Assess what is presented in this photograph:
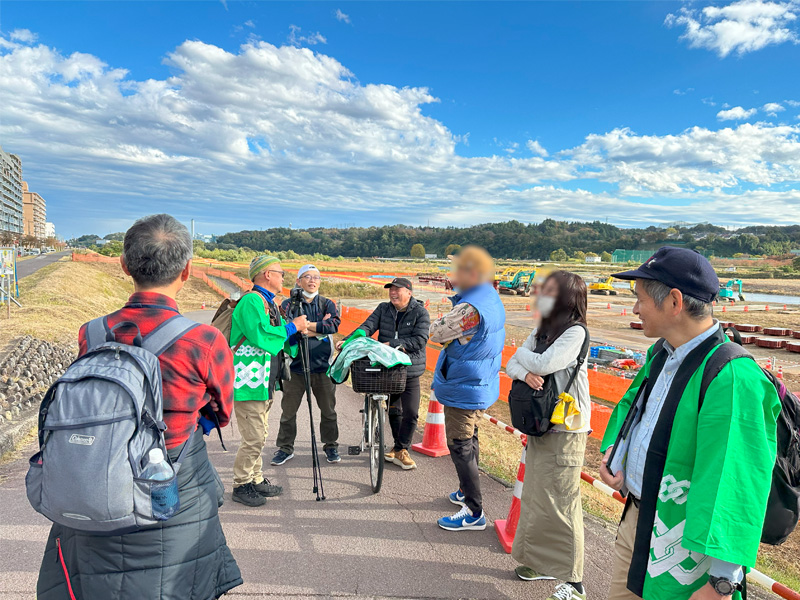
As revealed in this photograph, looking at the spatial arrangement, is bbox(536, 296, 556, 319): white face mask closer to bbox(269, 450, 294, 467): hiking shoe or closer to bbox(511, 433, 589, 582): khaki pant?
bbox(511, 433, 589, 582): khaki pant

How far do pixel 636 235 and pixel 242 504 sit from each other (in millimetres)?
170280

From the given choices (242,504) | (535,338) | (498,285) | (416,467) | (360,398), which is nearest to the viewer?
(535,338)

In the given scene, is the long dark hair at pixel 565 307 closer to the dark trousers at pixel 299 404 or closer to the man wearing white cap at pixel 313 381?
the man wearing white cap at pixel 313 381

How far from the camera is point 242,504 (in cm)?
418

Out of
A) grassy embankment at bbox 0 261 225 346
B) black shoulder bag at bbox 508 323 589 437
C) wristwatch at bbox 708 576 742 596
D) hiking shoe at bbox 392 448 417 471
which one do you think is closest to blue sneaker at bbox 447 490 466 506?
hiking shoe at bbox 392 448 417 471

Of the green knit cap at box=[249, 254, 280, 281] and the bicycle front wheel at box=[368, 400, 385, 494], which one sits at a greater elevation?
the green knit cap at box=[249, 254, 280, 281]

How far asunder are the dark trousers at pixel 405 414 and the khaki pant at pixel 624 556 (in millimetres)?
3028

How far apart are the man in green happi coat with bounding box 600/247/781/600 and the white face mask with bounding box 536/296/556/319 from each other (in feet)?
2.59

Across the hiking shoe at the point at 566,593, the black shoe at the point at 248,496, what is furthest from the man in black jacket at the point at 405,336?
the hiking shoe at the point at 566,593

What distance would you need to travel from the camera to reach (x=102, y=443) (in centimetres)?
146

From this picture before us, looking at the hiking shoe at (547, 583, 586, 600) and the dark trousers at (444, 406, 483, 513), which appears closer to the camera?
the hiking shoe at (547, 583, 586, 600)

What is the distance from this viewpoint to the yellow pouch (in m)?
2.88

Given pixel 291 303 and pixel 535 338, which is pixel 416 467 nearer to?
pixel 291 303

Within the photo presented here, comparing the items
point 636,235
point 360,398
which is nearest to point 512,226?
point 636,235
